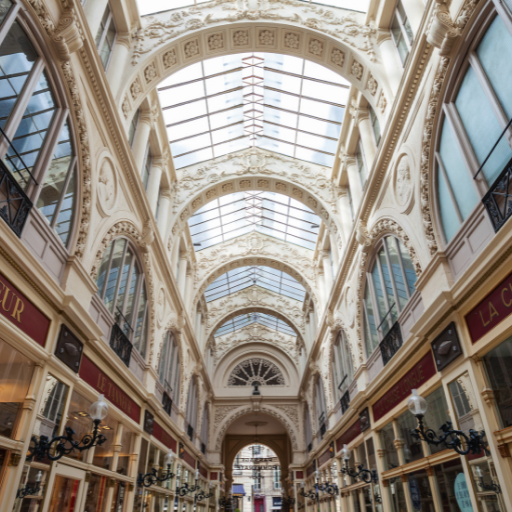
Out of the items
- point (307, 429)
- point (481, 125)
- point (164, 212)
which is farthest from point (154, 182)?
point (307, 429)

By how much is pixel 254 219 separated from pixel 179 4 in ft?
33.0

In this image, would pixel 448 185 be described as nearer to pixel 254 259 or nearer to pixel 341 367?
pixel 341 367

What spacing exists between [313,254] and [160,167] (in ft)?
29.9

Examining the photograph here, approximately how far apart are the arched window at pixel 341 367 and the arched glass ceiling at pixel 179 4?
877 centimetres

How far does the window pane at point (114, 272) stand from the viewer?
7879 millimetres

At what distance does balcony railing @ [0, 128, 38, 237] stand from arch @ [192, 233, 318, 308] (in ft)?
43.2

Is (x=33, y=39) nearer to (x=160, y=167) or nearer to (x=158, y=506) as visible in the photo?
(x=160, y=167)

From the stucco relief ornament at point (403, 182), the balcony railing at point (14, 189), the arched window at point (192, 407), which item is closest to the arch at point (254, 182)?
the stucco relief ornament at point (403, 182)

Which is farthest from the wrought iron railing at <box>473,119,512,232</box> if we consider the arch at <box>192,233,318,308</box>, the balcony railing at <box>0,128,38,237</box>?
the arch at <box>192,233,318,308</box>

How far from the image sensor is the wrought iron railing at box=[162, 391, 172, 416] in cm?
1180

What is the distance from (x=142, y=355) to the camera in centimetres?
1010

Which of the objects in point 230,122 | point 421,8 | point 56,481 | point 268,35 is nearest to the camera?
point 56,481

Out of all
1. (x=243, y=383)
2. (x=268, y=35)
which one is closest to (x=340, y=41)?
(x=268, y=35)

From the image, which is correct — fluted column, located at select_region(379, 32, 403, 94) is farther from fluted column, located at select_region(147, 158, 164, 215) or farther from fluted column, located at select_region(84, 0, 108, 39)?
fluted column, located at select_region(147, 158, 164, 215)
